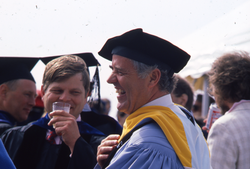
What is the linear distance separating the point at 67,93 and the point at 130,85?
0.87 metres

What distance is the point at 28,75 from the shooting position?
140 inches

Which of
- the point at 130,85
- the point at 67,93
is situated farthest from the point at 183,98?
the point at 130,85

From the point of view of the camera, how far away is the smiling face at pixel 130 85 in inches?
72.5

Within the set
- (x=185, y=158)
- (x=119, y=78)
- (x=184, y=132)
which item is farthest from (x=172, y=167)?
(x=119, y=78)

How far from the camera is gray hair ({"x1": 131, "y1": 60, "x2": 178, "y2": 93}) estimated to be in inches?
72.3

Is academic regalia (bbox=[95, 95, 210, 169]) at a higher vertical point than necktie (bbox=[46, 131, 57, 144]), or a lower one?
higher

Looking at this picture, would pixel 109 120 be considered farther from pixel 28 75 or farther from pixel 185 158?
pixel 185 158

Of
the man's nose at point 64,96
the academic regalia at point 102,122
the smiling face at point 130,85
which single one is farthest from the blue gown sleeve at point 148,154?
the academic regalia at point 102,122

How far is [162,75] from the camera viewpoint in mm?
1896

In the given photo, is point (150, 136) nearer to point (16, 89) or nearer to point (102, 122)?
point (102, 122)

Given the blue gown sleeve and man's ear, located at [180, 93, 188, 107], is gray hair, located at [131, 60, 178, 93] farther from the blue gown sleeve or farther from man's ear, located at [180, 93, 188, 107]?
man's ear, located at [180, 93, 188, 107]

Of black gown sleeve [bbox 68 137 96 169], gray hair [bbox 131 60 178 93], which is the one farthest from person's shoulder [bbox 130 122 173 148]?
black gown sleeve [bbox 68 137 96 169]

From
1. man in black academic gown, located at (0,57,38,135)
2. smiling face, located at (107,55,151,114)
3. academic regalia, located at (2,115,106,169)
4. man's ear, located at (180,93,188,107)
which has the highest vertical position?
smiling face, located at (107,55,151,114)

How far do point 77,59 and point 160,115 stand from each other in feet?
4.68
